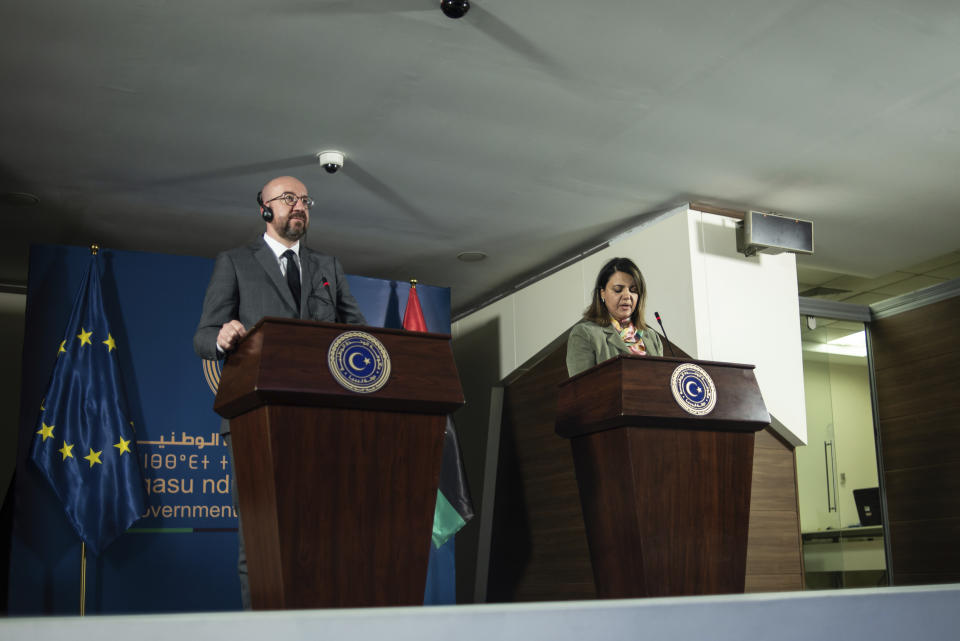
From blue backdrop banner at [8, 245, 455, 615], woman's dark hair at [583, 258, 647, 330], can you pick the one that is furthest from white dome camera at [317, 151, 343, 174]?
woman's dark hair at [583, 258, 647, 330]

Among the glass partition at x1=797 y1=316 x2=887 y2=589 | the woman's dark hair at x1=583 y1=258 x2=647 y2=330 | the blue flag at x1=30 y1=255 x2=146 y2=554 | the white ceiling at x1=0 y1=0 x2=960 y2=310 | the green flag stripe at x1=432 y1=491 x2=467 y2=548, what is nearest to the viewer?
the woman's dark hair at x1=583 y1=258 x2=647 y2=330

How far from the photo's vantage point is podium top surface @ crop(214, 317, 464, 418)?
2.04 meters

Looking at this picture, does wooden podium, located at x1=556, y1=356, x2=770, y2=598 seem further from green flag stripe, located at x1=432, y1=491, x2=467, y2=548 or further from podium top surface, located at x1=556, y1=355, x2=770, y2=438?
green flag stripe, located at x1=432, y1=491, x2=467, y2=548

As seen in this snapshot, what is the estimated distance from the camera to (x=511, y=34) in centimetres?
352

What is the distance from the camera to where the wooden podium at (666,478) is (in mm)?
2609

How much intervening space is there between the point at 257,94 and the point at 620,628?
3170 millimetres

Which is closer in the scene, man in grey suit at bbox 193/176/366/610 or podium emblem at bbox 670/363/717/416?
man in grey suit at bbox 193/176/366/610

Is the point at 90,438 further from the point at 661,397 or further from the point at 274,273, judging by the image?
the point at 661,397

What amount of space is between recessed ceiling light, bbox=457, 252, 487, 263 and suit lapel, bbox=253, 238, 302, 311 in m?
3.68

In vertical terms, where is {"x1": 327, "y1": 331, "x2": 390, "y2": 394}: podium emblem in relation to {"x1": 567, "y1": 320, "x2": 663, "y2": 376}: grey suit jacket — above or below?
below

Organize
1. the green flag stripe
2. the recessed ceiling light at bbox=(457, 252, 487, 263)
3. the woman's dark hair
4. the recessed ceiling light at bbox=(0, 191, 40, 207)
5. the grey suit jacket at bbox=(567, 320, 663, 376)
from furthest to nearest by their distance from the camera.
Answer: the recessed ceiling light at bbox=(457, 252, 487, 263) < the green flag stripe < the recessed ceiling light at bbox=(0, 191, 40, 207) < the woman's dark hair < the grey suit jacket at bbox=(567, 320, 663, 376)

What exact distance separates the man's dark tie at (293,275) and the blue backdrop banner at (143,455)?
2.64 meters

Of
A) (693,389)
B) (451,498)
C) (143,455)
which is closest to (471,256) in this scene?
(451,498)

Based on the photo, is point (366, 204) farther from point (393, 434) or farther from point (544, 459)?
point (393, 434)
